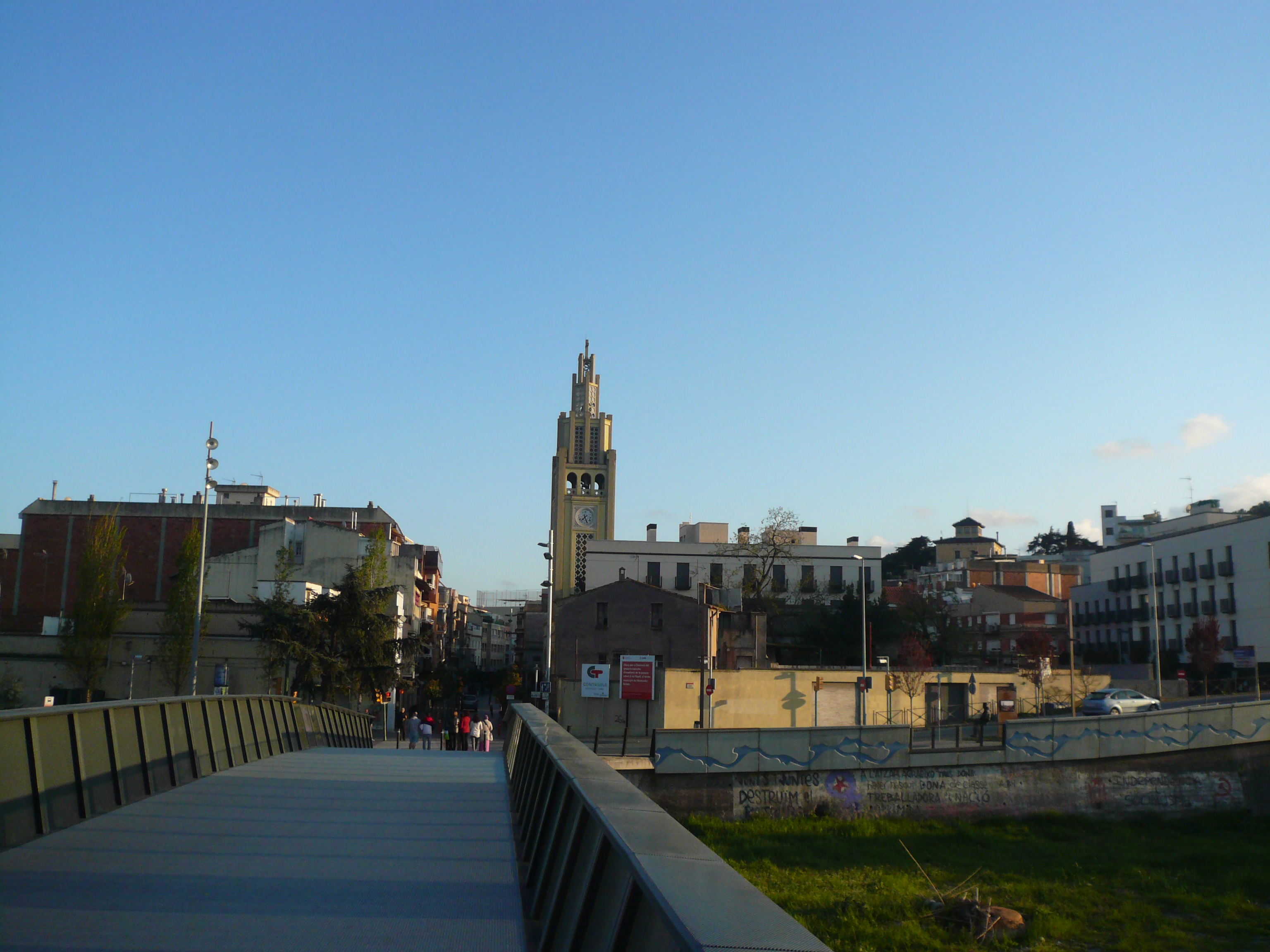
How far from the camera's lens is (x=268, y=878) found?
6.38 metres

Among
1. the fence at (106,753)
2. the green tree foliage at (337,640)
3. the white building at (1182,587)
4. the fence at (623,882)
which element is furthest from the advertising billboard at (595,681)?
the fence at (623,882)

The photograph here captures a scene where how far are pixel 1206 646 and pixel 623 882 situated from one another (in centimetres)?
6880

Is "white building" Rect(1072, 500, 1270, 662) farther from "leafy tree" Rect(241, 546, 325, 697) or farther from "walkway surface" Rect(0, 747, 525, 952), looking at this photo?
"walkway surface" Rect(0, 747, 525, 952)

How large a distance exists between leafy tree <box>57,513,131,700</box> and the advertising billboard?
70.2ft

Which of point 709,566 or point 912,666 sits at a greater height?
point 709,566

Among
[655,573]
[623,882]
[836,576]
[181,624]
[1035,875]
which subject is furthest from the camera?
[836,576]

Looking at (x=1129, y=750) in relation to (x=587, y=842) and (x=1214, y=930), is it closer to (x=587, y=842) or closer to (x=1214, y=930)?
(x=1214, y=930)

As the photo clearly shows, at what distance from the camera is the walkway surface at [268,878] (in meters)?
5.08

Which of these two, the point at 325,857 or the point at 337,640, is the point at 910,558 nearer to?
the point at 337,640

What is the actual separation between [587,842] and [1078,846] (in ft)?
119

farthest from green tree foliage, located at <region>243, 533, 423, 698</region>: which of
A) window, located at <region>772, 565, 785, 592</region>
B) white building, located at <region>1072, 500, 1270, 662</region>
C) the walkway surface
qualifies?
white building, located at <region>1072, 500, 1270, 662</region>

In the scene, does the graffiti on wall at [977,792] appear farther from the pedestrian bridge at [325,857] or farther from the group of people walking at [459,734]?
the pedestrian bridge at [325,857]

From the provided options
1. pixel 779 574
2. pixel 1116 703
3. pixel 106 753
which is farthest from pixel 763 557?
pixel 106 753

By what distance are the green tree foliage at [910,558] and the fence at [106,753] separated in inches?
5551
